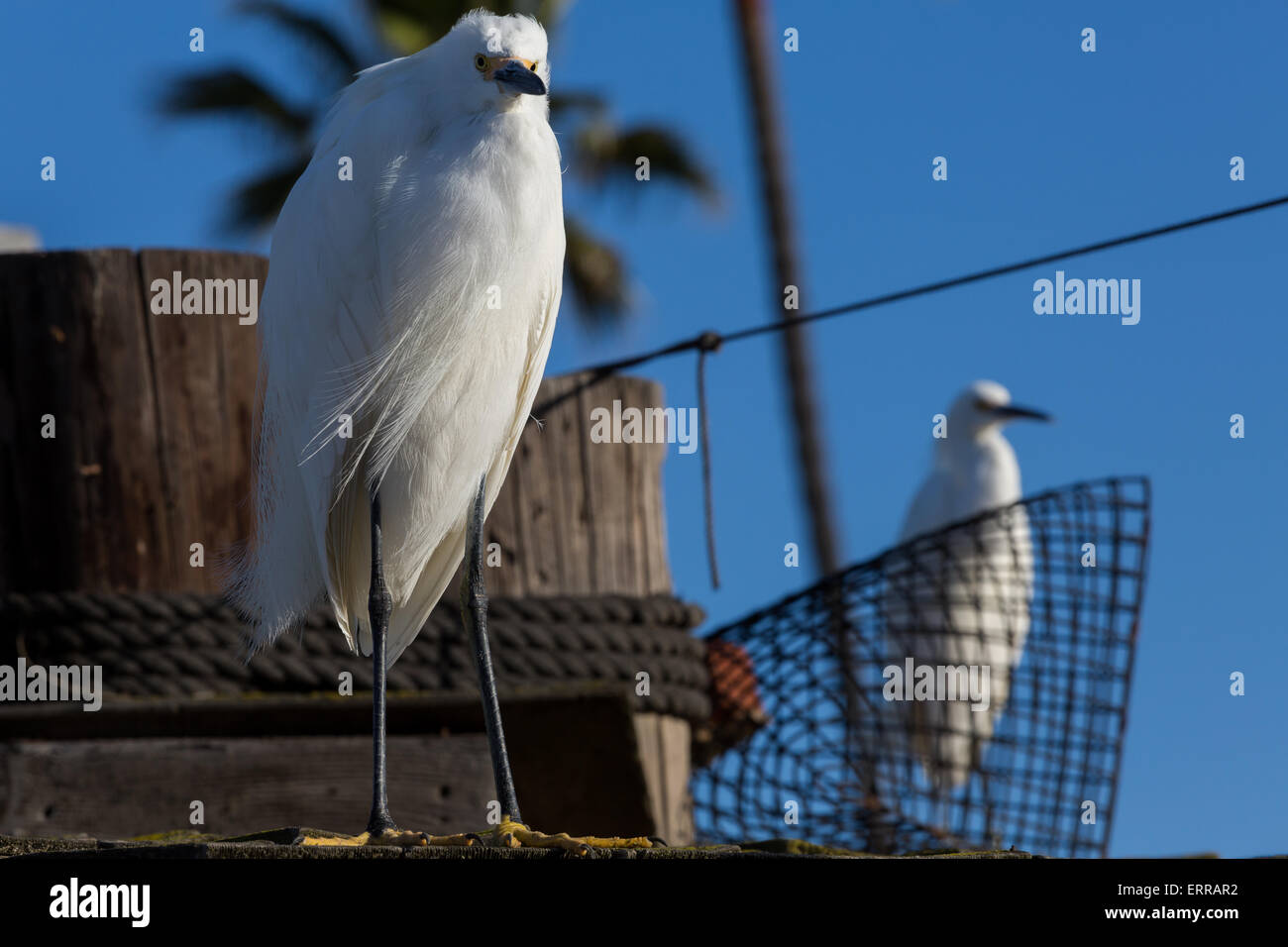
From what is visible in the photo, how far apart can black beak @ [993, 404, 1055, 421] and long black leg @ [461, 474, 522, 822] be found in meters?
9.34

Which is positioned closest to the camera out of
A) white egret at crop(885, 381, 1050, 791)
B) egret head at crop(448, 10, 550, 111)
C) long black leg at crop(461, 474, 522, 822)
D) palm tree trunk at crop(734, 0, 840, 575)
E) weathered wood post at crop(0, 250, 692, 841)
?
long black leg at crop(461, 474, 522, 822)

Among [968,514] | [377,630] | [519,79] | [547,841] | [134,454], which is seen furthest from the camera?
[968,514]

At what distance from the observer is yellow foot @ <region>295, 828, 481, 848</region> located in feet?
7.07

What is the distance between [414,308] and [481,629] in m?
0.66

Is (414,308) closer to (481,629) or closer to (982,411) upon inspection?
(481,629)

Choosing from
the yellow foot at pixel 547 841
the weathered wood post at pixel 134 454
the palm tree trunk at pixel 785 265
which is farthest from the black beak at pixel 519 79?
the palm tree trunk at pixel 785 265

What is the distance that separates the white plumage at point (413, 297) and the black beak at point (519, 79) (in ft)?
0.05

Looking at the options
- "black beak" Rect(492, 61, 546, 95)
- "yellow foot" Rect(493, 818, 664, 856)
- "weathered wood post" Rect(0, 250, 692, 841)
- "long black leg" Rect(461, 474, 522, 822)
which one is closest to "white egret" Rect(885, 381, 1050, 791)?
"weathered wood post" Rect(0, 250, 692, 841)

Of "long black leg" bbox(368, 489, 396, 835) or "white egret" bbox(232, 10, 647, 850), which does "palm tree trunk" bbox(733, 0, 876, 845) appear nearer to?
"white egret" bbox(232, 10, 647, 850)

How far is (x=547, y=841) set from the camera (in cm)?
217

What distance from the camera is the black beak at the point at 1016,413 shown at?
1193cm

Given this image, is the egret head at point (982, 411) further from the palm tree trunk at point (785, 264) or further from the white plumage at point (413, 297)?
the white plumage at point (413, 297)

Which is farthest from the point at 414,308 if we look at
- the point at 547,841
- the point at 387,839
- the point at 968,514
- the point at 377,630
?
the point at 968,514

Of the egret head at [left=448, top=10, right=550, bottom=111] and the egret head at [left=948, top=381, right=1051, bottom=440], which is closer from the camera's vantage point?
the egret head at [left=448, top=10, right=550, bottom=111]
